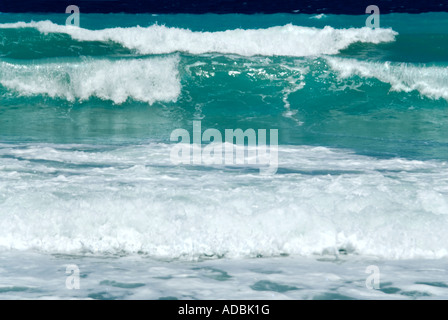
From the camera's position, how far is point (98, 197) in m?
5.83

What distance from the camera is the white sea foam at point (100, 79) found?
12633 mm

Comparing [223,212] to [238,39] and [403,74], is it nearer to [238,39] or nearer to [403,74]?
[403,74]

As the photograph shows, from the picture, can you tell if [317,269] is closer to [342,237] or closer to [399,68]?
[342,237]

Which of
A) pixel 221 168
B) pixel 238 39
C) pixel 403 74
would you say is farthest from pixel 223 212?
pixel 238 39

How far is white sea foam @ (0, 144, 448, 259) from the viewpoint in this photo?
16.8 feet

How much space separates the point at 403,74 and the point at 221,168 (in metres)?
7.38

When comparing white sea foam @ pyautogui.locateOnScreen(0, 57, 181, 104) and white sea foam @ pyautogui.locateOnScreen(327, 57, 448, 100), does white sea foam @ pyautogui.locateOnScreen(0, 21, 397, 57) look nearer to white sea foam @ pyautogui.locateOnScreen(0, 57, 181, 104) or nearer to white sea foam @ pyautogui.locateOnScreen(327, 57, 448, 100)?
white sea foam @ pyautogui.locateOnScreen(327, 57, 448, 100)

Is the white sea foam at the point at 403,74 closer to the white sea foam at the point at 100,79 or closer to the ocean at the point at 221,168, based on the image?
the ocean at the point at 221,168

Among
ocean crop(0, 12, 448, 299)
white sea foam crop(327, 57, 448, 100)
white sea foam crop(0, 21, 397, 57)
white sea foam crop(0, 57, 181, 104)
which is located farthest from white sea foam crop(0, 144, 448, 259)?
white sea foam crop(0, 21, 397, 57)

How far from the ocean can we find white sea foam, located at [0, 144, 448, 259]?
0.02m

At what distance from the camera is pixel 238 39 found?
15.2 metres

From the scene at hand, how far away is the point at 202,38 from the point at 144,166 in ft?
28.5
